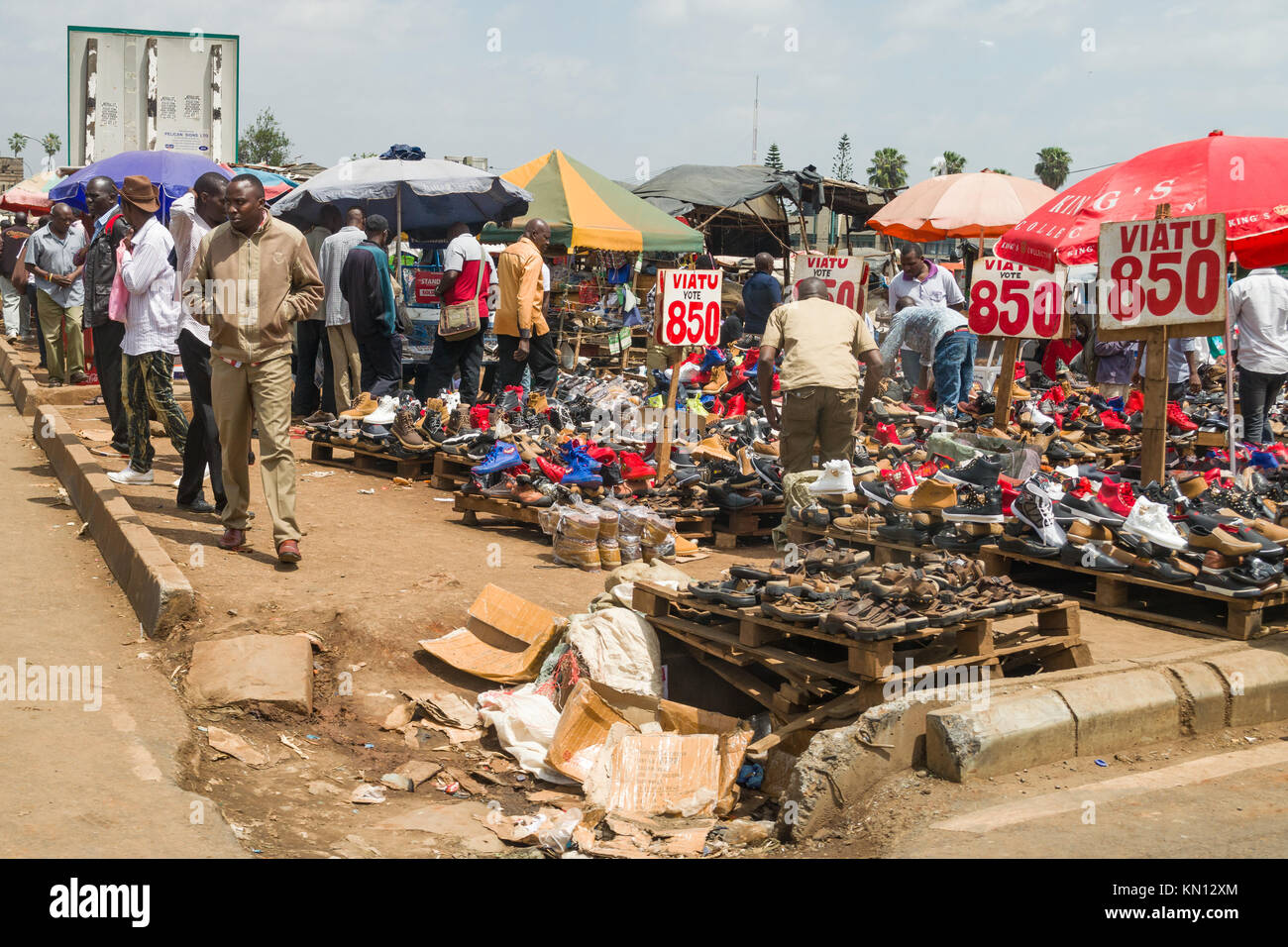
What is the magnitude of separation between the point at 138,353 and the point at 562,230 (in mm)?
8444

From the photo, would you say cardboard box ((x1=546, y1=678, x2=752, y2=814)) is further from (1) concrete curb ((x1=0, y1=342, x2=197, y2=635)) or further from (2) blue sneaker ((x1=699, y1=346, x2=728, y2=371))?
(2) blue sneaker ((x1=699, y1=346, x2=728, y2=371))

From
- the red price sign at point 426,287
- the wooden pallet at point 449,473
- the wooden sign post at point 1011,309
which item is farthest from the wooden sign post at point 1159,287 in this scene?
the red price sign at point 426,287

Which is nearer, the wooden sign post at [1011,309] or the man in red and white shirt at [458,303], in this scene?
the wooden sign post at [1011,309]

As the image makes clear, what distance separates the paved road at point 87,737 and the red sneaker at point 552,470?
3125mm

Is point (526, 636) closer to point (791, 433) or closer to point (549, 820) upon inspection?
point (549, 820)

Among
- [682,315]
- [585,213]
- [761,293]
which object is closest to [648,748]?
[682,315]

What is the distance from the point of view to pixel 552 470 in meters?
8.99

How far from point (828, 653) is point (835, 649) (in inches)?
2.9

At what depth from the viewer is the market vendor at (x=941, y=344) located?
40.3 feet

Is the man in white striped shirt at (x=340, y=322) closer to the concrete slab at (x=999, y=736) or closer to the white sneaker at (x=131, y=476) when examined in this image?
the white sneaker at (x=131, y=476)

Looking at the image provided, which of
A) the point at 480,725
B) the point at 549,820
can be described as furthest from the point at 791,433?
the point at 549,820

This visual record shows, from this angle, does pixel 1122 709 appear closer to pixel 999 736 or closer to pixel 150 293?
pixel 999 736
